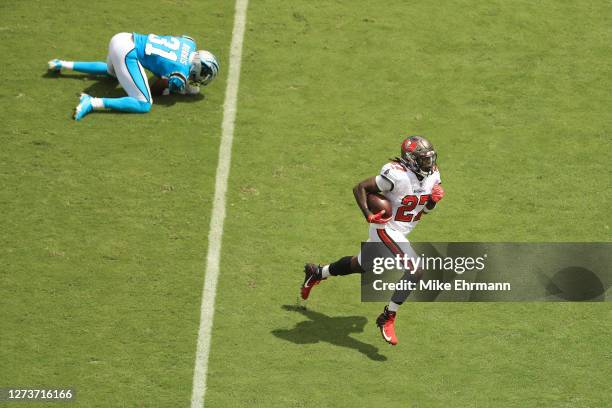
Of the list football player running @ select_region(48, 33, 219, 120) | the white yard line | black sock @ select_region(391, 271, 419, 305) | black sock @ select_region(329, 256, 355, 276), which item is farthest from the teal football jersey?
black sock @ select_region(391, 271, 419, 305)

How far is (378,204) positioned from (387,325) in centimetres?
121

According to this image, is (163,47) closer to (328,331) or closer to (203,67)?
(203,67)

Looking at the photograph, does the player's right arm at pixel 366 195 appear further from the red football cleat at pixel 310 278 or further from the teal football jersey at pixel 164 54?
the teal football jersey at pixel 164 54

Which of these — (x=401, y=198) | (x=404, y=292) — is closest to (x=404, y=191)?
(x=401, y=198)

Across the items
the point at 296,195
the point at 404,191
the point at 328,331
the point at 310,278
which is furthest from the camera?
the point at 296,195

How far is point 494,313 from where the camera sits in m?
11.1

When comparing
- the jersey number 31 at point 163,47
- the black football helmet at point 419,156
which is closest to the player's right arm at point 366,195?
the black football helmet at point 419,156

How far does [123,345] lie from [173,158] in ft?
9.81

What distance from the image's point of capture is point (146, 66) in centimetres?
1334

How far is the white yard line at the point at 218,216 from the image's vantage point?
1017 centimetres

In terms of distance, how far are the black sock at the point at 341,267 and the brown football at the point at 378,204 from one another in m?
0.67

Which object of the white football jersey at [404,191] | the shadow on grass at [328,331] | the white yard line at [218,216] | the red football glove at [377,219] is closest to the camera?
the white yard line at [218,216]

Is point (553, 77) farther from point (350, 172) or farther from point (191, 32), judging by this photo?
point (191, 32)

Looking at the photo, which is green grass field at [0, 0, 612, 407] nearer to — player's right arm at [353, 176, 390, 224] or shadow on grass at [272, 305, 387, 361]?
shadow on grass at [272, 305, 387, 361]
